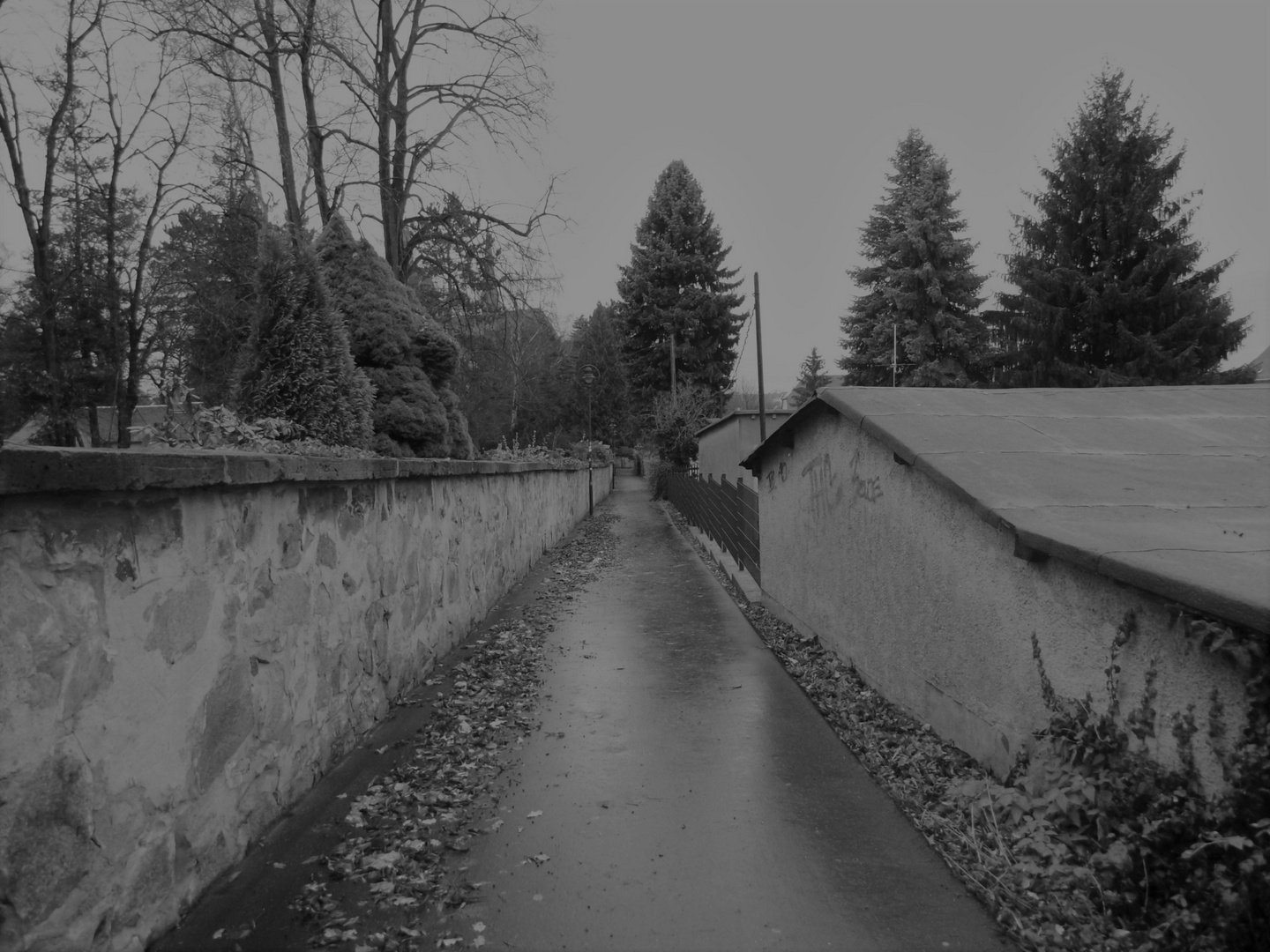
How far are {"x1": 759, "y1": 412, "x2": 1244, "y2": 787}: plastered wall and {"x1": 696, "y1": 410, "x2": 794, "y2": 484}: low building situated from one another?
12.7 m

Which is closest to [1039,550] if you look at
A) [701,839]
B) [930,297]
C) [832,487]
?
[701,839]

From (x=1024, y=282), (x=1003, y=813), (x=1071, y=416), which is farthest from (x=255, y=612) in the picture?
(x=1024, y=282)

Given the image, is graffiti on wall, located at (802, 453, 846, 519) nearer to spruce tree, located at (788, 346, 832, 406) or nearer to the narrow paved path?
the narrow paved path

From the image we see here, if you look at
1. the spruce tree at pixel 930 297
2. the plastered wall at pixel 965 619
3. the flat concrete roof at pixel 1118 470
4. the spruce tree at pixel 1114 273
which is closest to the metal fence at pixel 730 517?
the plastered wall at pixel 965 619

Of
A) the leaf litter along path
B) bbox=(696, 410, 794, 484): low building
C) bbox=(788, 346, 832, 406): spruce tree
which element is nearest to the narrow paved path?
the leaf litter along path

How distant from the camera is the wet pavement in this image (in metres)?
2.53

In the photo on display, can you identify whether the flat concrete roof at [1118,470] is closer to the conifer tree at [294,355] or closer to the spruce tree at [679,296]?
the conifer tree at [294,355]

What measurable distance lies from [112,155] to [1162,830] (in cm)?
2517

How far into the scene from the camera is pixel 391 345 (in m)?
9.13

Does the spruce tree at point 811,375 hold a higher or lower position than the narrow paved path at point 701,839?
higher

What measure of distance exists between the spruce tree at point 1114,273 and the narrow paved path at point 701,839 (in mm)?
22768

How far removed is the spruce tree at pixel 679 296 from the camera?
41344mm

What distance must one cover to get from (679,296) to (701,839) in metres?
40.4

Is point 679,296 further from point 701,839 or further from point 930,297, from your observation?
point 701,839
